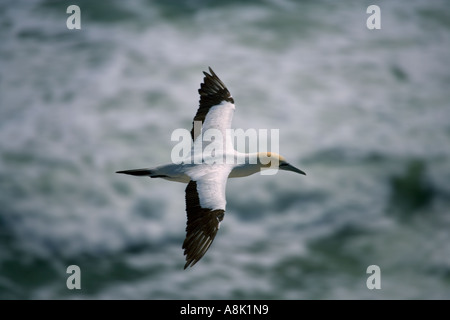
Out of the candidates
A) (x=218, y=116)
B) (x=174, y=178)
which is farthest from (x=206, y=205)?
(x=218, y=116)

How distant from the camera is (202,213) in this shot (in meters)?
14.4

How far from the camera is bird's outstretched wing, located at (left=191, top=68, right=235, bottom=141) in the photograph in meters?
17.5

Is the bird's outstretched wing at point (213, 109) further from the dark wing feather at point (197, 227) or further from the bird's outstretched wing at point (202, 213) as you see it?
the dark wing feather at point (197, 227)

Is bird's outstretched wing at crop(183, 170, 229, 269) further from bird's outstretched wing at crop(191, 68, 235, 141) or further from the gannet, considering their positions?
bird's outstretched wing at crop(191, 68, 235, 141)

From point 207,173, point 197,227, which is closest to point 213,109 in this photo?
point 207,173

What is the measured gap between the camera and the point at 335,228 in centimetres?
3183

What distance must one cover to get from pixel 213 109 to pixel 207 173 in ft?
10.3

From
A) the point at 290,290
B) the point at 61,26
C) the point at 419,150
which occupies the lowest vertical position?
the point at 290,290

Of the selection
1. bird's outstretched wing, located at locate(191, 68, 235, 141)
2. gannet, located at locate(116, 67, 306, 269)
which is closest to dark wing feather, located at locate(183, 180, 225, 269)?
gannet, located at locate(116, 67, 306, 269)

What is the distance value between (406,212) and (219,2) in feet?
57.4

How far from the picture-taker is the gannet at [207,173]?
1397 cm

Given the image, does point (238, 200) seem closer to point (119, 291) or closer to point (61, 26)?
point (119, 291)

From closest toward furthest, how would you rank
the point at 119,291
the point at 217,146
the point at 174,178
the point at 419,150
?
the point at 174,178
the point at 217,146
the point at 119,291
the point at 419,150

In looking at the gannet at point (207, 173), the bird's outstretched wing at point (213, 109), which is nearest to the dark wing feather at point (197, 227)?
the gannet at point (207, 173)
